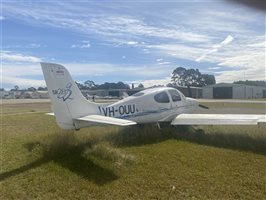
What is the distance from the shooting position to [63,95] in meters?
8.05

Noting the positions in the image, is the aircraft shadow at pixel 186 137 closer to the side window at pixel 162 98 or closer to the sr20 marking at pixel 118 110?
the sr20 marking at pixel 118 110

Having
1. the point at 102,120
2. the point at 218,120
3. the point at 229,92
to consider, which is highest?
the point at 102,120

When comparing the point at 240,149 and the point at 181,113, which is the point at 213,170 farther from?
the point at 181,113

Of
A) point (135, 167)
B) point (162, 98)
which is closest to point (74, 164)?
point (135, 167)

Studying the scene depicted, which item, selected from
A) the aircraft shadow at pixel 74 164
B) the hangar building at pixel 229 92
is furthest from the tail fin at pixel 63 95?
the hangar building at pixel 229 92

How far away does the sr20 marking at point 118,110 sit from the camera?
9383mm

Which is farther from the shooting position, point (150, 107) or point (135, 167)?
point (150, 107)

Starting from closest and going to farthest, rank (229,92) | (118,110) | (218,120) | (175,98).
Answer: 1. (118,110)
2. (218,120)
3. (175,98)
4. (229,92)

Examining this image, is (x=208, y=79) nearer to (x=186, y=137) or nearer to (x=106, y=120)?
(x=186, y=137)

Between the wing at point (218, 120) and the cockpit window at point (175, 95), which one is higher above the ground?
the cockpit window at point (175, 95)

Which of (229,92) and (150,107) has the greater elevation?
(150,107)

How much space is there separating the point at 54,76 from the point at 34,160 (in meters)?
2.31

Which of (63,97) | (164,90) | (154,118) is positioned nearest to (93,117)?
(63,97)

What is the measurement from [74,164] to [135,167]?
1475mm
